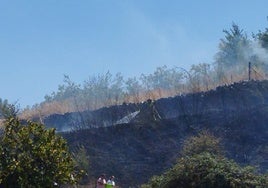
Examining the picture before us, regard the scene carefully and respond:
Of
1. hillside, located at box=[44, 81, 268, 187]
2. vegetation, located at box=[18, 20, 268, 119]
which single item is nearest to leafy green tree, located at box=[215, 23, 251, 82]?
vegetation, located at box=[18, 20, 268, 119]

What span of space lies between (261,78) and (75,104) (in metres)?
12.2

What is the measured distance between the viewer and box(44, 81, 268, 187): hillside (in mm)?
31578

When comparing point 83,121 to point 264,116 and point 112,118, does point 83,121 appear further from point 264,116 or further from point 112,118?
point 264,116

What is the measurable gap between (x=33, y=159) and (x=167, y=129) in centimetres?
1890

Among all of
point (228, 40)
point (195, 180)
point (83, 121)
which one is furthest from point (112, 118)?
point (228, 40)

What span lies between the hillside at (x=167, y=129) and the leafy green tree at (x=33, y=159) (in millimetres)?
13584

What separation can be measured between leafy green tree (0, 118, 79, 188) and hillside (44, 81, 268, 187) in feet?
44.6

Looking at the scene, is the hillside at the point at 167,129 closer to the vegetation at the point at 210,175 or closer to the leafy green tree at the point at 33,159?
the vegetation at the point at 210,175

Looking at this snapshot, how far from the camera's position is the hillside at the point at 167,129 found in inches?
1243

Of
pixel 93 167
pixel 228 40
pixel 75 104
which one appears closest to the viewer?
pixel 93 167

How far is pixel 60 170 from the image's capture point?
643 inches

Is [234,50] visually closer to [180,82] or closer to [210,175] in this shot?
[180,82]

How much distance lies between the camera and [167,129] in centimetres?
3466

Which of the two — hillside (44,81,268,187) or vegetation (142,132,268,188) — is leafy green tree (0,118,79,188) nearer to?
vegetation (142,132,268,188)
